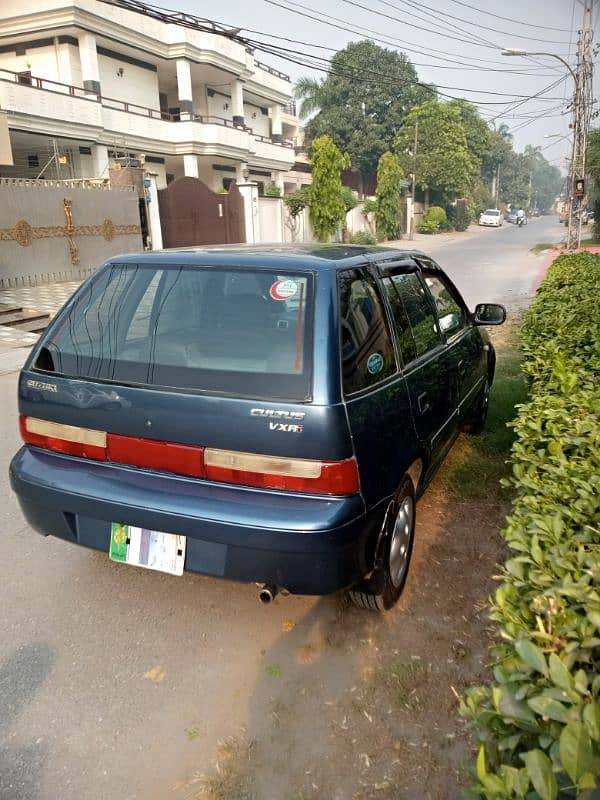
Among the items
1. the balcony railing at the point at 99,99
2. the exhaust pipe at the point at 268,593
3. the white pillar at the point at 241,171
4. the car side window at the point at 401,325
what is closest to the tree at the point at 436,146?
the balcony railing at the point at 99,99

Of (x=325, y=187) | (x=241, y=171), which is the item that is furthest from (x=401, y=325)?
(x=241, y=171)

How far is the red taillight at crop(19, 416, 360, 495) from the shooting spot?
7.61 ft

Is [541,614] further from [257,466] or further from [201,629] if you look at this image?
[201,629]

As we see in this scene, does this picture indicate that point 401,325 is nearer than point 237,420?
No

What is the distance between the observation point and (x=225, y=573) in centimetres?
243

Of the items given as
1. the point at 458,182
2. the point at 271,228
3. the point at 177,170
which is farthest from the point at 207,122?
the point at 458,182

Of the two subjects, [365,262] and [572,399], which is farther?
[365,262]

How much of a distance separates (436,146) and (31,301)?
1694 inches

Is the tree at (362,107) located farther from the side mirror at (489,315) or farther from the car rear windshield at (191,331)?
the car rear windshield at (191,331)

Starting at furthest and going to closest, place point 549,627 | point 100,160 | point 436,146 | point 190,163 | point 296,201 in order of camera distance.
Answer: point 436,146 < point 296,201 < point 190,163 < point 100,160 < point 549,627

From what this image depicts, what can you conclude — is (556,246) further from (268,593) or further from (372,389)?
(268,593)

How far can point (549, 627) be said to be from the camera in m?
1.30

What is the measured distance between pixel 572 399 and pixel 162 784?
208cm

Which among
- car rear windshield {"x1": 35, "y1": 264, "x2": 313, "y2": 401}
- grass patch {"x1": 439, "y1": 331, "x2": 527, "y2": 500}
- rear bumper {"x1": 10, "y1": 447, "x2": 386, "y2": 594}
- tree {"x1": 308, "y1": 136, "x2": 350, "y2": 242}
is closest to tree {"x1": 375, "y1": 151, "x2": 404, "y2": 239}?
tree {"x1": 308, "y1": 136, "x2": 350, "y2": 242}
